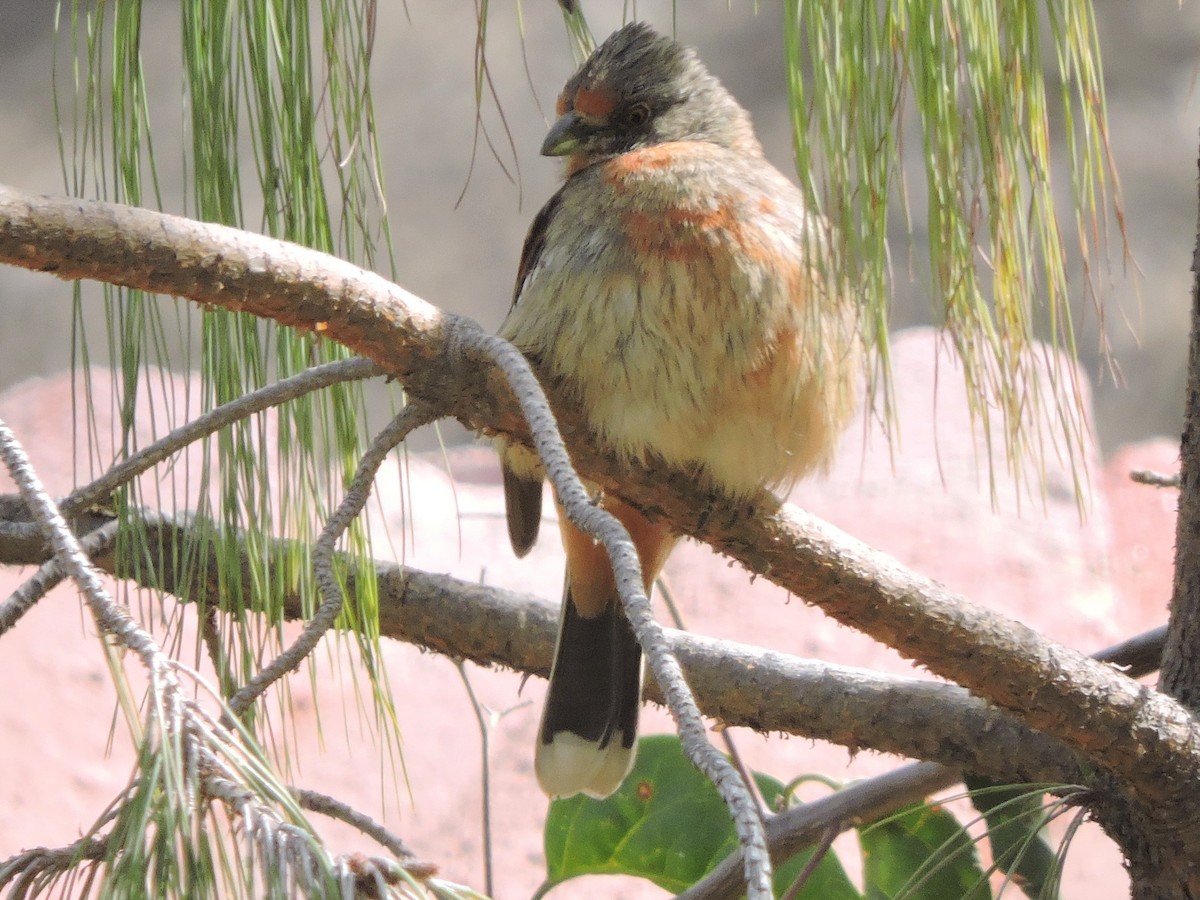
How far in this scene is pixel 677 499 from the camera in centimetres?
153

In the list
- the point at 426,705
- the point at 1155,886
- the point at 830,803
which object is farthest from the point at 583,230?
the point at 426,705

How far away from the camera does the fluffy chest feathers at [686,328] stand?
1.54 metres

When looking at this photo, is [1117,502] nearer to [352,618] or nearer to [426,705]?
[426,705]

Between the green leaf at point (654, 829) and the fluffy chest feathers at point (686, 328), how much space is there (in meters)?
0.61

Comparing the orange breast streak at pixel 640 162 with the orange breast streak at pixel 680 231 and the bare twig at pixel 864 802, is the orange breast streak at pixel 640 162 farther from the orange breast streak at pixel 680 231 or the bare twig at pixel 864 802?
the bare twig at pixel 864 802

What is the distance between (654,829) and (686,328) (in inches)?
33.9

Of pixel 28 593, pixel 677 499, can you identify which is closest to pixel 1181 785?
pixel 677 499

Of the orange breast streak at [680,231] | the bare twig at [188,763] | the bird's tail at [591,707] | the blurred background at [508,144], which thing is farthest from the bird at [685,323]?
the blurred background at [508,144]

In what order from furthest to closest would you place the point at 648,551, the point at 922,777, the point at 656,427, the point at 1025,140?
the point at 648,551
the point at 922,777
the point at 656,427
the point at 1025,140

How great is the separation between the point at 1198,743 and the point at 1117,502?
3.81 m

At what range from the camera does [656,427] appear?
1.55 meters

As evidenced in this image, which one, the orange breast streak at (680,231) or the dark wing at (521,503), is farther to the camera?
the dark wing at (521,503)

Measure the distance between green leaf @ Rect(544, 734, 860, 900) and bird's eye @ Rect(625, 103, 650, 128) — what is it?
38.9 inches

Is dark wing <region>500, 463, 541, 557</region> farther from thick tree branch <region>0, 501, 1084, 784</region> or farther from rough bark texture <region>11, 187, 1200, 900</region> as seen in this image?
rough bark texture <region>11, 187, 1200, 900</region>
